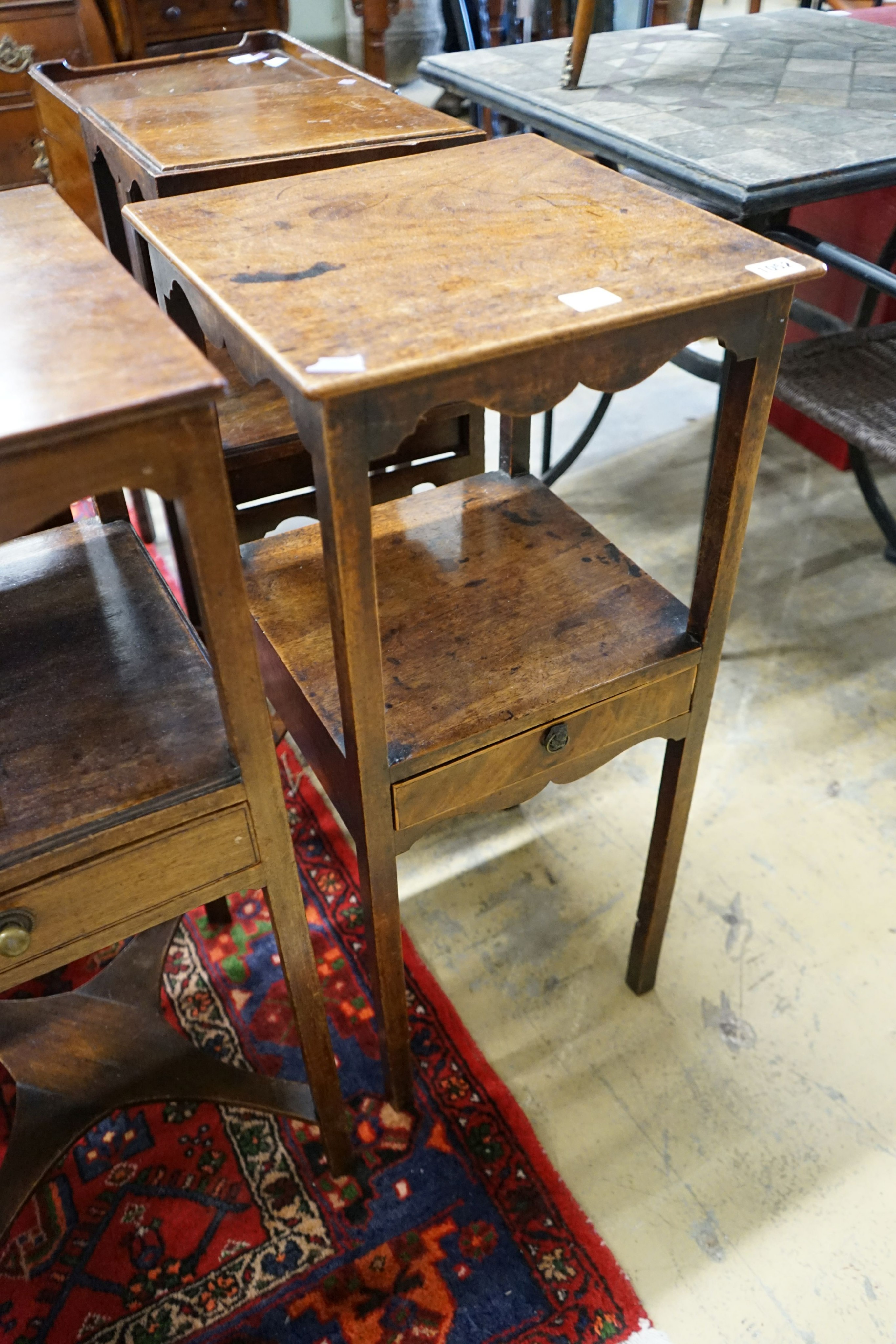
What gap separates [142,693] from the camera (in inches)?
36.7

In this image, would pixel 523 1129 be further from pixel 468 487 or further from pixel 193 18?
pixel 193 18

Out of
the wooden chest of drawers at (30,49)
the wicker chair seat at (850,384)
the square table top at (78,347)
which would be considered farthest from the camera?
the wooden chest of drawers at (30,49)

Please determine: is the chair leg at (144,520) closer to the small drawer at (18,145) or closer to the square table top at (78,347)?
the small drawer at (18,145)

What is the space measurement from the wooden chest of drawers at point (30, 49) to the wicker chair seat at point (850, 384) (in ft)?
7.15

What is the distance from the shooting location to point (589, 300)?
82cm

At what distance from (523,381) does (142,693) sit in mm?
455

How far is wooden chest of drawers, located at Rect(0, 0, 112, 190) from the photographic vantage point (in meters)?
2.67

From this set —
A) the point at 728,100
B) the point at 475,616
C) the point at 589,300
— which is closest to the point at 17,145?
the point at 728,100

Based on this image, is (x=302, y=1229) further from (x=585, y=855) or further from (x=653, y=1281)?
(x=585, y=855)

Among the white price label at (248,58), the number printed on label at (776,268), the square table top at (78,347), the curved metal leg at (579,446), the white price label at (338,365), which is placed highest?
the square table top at (78,347)

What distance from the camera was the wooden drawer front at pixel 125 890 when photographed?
807 mm

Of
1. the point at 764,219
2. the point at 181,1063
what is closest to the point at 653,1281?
the point at 181,1063

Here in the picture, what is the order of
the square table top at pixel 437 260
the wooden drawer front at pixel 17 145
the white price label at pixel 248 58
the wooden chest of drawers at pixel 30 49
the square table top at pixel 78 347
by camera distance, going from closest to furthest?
the square table top at pixel 78 347 < the square table top at pixel 437 260 < the white price label at pixel 248 58 < the wooden chest of drawers at pixel 30 49 < the wooden drawer front at pixel 17 145

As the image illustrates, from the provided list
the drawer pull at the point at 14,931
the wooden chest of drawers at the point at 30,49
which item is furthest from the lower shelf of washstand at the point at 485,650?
the wooden chest of drawers at the point at 30,49
